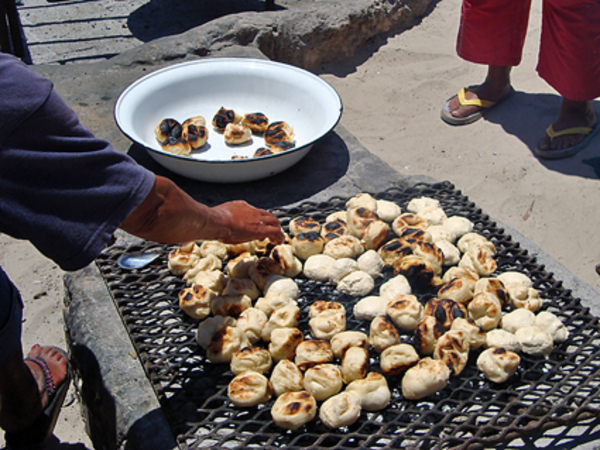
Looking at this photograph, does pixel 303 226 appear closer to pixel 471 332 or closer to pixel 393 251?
pixel 393 251

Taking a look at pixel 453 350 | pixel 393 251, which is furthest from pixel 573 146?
pixel 453 350

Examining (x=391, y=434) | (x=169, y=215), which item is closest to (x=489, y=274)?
(x=391, y=434)

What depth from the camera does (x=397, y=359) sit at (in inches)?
73.4

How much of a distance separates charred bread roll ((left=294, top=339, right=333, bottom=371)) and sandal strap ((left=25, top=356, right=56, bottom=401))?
1322 millimetres

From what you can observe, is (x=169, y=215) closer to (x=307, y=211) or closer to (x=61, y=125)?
(x=61, y=125)

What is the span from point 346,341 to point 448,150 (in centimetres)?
300

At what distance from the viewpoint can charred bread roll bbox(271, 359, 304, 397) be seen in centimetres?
183

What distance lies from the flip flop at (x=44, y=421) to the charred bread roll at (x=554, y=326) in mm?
2160

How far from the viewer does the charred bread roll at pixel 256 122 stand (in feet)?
10.6

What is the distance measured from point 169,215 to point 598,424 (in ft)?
5.29

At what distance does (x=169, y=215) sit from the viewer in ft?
5.28

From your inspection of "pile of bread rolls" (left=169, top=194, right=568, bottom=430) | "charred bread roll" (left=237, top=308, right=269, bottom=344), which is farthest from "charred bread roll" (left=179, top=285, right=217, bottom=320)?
"charred bread roll" (left=237, top=308, right=269, bottom=344)

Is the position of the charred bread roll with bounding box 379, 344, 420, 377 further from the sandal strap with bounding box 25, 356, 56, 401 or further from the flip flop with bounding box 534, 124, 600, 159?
the flip flop with bounding box 534, 124, 600, 159

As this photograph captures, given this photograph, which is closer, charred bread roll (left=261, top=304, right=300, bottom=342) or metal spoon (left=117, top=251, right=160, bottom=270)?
charred bread roll (left=261, top=304, right=300, bottom=342)
